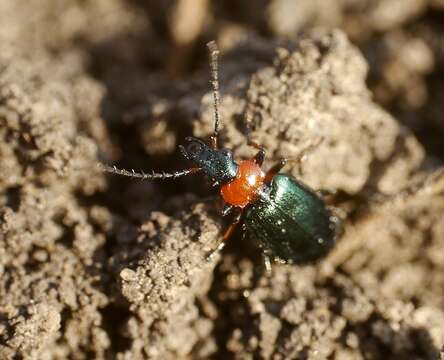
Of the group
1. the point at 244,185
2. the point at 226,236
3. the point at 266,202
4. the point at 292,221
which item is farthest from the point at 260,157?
the point at 226,236

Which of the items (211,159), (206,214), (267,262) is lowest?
(267,262)

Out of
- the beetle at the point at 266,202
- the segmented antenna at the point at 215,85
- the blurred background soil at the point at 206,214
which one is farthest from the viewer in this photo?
the beetle at the point at 266,202

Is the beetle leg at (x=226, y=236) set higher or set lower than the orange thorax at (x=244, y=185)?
lower

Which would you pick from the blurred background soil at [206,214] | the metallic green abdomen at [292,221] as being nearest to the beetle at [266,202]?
the metallic green abdomen at [292,221]

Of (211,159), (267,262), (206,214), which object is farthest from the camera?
(211,159)

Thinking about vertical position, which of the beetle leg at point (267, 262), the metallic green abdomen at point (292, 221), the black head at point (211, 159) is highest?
the black head at point (211, 159)

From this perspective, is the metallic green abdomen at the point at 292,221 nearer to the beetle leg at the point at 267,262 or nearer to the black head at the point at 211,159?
the beetle leg at the point at 267,262

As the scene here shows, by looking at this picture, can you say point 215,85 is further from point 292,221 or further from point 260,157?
point 292,221
